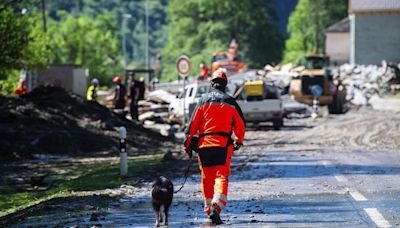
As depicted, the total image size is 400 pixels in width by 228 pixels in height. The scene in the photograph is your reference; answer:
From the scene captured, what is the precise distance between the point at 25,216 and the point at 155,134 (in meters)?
20.9

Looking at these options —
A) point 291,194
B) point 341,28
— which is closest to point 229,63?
point 341,28

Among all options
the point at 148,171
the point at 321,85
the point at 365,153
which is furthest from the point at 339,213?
the point at 321,85

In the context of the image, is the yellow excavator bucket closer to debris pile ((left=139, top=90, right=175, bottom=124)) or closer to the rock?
debris pile ((left=139, top=90, right=175, bottom=124))

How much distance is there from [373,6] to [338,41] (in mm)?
30969

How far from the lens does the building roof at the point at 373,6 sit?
278 feet

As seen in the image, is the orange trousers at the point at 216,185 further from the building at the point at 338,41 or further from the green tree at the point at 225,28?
the green tree at the point at 225,28

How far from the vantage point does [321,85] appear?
53781 millimetres

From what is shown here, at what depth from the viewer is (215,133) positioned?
43.9 feet

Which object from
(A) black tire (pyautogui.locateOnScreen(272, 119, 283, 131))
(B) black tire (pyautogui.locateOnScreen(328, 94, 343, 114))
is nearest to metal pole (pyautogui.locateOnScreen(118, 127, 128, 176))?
(A) black tire (pyautogui.locateOnScreen(272, 119, 283, 131))

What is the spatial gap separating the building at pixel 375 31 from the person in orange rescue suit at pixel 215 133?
7307 centimetres

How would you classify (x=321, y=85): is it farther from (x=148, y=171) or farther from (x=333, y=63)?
(x=333, y=63)

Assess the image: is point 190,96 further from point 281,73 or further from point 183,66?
point 281,73

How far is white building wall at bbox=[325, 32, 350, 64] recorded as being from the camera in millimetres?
115438

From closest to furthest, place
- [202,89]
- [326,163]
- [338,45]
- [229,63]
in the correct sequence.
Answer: [326,163] → [202,89] → [229,63] → [338,45]
